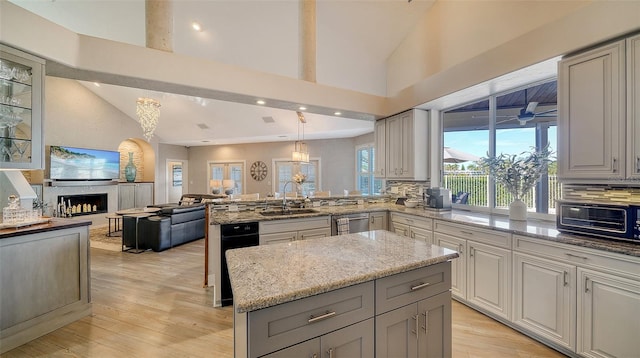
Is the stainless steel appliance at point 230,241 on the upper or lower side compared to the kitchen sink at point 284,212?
lower

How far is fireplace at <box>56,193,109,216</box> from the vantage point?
22.3 ft

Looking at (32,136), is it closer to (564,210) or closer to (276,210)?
(276,210)

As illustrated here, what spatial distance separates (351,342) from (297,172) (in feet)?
27.4

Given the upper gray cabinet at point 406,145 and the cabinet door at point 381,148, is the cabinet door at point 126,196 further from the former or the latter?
the upper gray cabinet at point 406,145

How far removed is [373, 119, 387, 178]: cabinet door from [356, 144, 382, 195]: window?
9.53 feet

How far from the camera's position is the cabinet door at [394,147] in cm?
434

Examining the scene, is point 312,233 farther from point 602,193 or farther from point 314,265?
point 602,193

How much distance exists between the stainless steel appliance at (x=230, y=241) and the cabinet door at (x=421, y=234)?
214 cm

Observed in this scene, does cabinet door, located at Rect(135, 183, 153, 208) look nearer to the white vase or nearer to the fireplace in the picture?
the fireplace

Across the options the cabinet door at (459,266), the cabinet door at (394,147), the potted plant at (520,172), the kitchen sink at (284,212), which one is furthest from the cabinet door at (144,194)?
the potted plant at (520,172)

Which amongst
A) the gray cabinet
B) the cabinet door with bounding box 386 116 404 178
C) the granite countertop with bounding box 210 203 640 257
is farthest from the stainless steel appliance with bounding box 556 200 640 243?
the gray cabinet

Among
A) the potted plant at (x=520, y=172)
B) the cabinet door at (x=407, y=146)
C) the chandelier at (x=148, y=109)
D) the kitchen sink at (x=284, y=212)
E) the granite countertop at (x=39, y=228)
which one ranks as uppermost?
the chandelier at (x=148, y=109)

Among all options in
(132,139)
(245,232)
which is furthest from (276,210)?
(132,139)

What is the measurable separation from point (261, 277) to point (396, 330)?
2.61 ft
